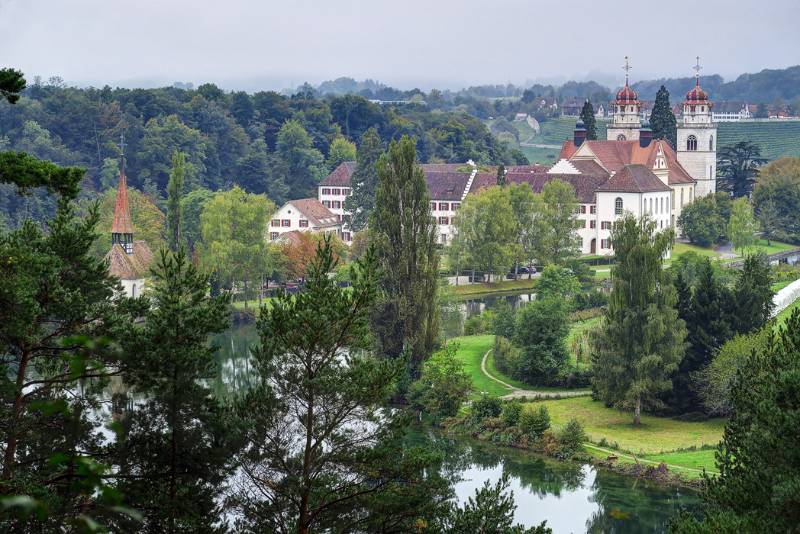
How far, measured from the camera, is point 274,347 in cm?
1938

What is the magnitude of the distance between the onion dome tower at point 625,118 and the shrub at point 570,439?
216 feet

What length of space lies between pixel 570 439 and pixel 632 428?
3.09 meters

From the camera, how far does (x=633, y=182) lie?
84.1 metres

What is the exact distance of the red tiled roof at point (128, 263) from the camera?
56.7m

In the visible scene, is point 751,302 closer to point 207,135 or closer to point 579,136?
point 579,136

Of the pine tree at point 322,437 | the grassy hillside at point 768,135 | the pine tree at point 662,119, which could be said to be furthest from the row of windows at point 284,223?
the grassy hillside at point 768,135

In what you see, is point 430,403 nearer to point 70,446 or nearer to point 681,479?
point 681,479

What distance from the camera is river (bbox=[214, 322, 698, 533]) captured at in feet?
99.9

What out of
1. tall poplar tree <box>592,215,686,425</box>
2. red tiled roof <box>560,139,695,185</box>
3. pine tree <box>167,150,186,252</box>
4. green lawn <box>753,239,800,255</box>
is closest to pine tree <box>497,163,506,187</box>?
red tiled roof <box>560,139,695,185</box>

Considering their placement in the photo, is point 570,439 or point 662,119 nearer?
point 570,439

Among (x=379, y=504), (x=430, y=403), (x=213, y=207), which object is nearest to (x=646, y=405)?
(x=430, y=403)

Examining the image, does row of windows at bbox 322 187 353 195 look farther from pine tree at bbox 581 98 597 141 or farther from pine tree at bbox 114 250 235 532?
pine tree at bbox 114 250 235 532

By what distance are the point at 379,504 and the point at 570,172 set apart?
71.0m

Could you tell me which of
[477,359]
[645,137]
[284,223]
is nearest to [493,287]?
[284,223]
